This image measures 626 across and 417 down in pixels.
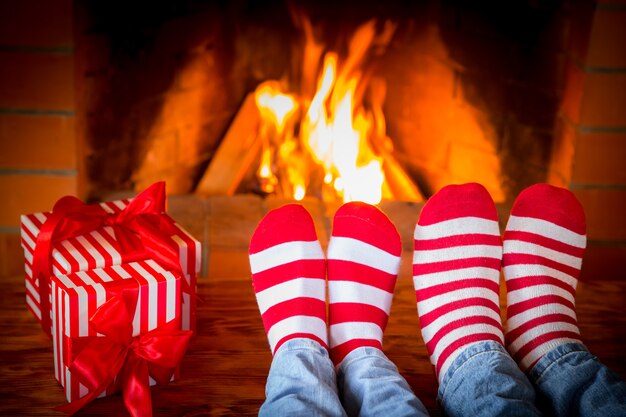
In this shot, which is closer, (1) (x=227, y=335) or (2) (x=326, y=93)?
(1) (x=227, y=335)

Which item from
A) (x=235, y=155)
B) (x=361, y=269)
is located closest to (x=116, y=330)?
(x=361, y=269)

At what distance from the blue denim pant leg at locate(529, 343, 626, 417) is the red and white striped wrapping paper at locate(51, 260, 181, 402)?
0.52 m

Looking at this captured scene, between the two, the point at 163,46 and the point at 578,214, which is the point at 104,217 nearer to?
the point at 163,46

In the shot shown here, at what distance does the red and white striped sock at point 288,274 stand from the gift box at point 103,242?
110 mm

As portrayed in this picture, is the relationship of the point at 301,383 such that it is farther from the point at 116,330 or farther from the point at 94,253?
the point at 94,253

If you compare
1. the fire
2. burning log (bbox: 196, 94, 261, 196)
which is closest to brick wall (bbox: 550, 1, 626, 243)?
the fire

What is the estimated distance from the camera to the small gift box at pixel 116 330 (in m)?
1.12

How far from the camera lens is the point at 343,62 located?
1947mm

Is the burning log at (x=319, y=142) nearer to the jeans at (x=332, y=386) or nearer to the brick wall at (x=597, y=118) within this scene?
the brick wall at (x=597, y=118)

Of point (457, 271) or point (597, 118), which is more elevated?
point (597, 118)

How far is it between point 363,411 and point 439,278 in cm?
33

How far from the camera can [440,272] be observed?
1.33 meters

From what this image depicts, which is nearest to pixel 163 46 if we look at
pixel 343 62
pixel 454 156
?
pixel 343 62

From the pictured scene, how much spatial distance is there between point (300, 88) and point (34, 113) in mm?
686
